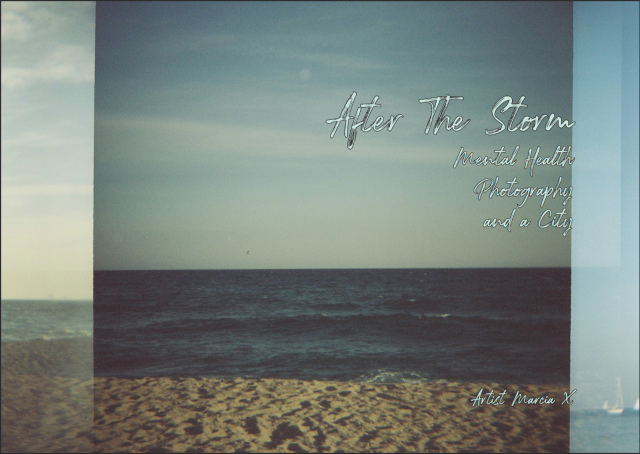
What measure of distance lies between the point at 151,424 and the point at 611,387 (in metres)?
3.44

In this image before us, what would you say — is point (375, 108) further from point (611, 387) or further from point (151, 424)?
point (151, 424)

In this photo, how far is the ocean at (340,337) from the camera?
7.36 m

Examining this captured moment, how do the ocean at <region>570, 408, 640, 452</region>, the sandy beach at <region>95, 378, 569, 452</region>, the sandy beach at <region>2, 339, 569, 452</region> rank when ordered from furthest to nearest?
the sandy beach at <region>95, 378, 569, 452</region>
the sandy beach at <region>2, 339, 569, 452</region>
the ocean at <region>570, 408, 640, 452</region>

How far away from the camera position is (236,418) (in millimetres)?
3393

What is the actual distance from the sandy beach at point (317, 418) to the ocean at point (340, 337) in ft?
2.10

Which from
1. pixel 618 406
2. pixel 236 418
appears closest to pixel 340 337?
pixel 236 418

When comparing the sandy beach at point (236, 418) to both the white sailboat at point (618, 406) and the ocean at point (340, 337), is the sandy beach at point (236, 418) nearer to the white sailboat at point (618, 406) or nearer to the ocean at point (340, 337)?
the white sailboat at point (618, 406)

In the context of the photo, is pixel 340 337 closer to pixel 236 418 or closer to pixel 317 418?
pixel 317 418

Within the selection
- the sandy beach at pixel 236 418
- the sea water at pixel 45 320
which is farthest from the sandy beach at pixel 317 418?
the sea water at pixel 45 320

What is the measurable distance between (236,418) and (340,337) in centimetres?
701

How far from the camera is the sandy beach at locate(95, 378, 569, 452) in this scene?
9.83 ft

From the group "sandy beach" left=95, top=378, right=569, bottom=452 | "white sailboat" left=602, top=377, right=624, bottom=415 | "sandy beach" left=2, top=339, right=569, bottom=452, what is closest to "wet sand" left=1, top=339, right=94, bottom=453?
→ "sandy beach" left=2, top=339, right=569, bottom=452

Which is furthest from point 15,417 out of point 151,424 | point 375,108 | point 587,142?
point 587,142

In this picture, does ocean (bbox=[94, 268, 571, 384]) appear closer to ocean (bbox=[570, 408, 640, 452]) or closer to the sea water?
ocean (bbox=[570, 408, 640, 452])
